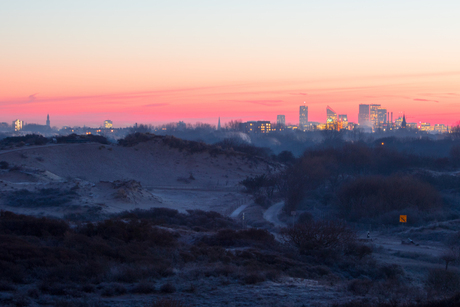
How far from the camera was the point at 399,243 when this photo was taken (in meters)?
20.8

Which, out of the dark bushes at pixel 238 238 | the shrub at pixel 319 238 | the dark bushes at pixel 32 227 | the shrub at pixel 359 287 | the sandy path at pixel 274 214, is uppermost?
the shrub at pixel 359 287

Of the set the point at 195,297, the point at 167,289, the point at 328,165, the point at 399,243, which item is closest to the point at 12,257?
the point at 167,289

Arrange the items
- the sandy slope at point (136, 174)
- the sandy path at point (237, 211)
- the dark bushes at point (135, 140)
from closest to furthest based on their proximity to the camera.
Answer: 1. the sandy path at point (237, 211)
2. the sandy slope at point (136, 174)
3. the dark bushes at point (135, 140)

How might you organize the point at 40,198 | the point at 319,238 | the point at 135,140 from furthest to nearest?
the point at 135,140
the point at 40,198
the point at 319,238

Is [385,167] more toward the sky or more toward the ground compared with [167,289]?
more toward the ground

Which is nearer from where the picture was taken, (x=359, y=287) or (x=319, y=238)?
(x=359, y=287)

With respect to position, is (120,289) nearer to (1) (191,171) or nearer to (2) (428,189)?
(2) (428,189)

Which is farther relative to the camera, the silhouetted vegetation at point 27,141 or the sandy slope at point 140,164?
the silhouetted vegetation at point 27,141

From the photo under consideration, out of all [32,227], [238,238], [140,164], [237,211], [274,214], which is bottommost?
[274,214]

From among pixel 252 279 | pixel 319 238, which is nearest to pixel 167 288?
pixel 252 279

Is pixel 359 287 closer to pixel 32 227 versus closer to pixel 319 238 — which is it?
pixel 319 238

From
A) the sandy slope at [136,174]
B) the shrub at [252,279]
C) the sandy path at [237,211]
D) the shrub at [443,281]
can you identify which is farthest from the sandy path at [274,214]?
the shrub at [252,279]

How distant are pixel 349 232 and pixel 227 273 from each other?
294 inches

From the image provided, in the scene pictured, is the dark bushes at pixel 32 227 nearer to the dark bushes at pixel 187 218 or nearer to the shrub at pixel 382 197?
the dark bushes at pixel 187 218
